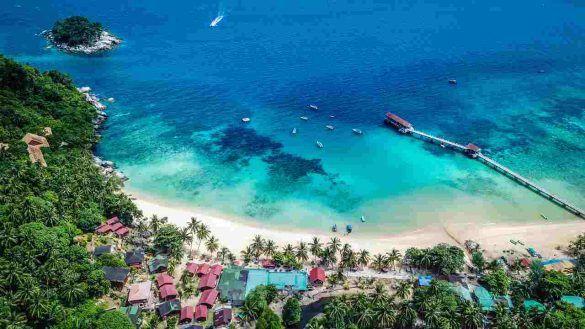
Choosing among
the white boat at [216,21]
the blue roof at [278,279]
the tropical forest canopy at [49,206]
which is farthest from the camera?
the white boat at [216,21]

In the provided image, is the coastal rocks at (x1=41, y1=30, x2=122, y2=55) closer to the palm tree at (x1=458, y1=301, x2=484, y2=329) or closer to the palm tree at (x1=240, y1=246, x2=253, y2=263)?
the palm tree at (x1=240, y1=246, x2=253, y2=263)

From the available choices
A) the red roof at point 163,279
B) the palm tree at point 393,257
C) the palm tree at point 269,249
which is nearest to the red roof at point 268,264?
the palm tree at point 269,249

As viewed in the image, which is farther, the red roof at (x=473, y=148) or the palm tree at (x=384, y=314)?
the red roof at (x=473, y=148)

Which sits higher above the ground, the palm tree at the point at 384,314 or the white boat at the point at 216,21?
the white boat at the point at 216,21

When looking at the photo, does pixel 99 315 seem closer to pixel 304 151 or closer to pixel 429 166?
pixel 304 151

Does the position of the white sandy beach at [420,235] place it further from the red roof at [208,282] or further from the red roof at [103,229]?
the red roof at [103,229]

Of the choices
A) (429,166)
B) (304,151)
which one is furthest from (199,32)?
(429,166)

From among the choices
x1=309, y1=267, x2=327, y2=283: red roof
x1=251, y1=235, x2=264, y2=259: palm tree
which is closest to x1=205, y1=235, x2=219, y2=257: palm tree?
x1=251, y1=235, x2=264, y2=259: palm tree
